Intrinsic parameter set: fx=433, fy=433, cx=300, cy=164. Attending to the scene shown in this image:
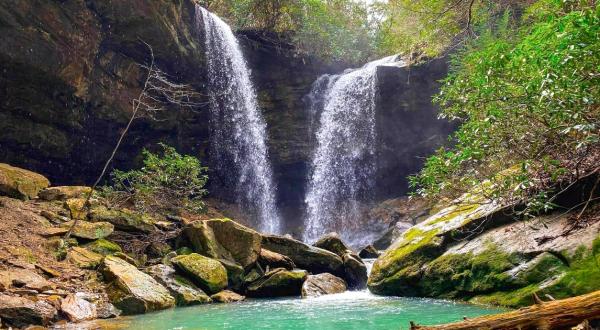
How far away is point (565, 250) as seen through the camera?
6133 mm

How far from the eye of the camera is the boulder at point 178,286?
8945mm

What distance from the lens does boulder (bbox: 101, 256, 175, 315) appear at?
7.80 metres

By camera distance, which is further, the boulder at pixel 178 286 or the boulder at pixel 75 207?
the boulder at pixel 75 207

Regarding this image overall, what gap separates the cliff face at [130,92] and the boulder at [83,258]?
7628 mm

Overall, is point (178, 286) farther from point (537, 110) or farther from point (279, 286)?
point (537, 110)

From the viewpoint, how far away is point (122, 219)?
11797 mm

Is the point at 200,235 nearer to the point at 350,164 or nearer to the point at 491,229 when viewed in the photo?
the point at 491,229

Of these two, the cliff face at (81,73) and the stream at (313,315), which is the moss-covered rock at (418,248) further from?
the cliff face at (81,73)

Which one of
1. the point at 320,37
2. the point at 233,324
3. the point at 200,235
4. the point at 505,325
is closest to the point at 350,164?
the point at 320,37

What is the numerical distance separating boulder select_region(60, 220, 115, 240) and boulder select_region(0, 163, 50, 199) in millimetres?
2218

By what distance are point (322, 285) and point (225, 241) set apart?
282 centimetres

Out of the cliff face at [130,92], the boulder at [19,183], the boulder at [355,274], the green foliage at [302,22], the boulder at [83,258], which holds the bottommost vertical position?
the boulder at [355,274]

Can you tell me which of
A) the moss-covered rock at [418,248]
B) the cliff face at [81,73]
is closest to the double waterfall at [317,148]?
the cliff face at [81,73]

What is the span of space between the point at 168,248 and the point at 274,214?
11834 mm
